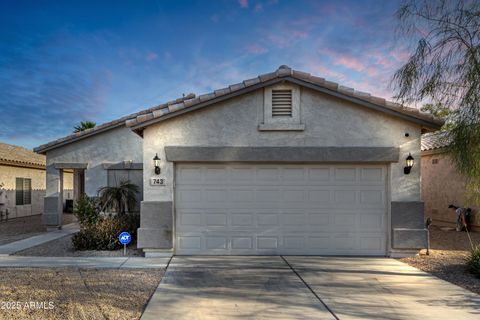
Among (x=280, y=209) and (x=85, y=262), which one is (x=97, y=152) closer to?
(x=85, y=262)

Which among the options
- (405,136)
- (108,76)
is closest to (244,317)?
(405,136)

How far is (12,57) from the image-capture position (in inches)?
500

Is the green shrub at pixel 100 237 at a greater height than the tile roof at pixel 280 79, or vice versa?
the tile roof at pixel 280 79

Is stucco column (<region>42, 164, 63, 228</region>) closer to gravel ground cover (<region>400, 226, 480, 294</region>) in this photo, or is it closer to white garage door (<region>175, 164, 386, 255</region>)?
white garage door (<region>175, 164, 386, 255</region>)

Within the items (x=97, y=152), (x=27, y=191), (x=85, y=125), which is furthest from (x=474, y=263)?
(x=85, y=125)

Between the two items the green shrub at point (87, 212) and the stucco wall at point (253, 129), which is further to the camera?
the green shrub at point (87, 212)

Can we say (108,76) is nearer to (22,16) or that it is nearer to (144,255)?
(22,16)

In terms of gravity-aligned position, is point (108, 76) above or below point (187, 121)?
above

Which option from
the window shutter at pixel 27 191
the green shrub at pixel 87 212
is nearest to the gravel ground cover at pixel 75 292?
the green shrub at pixel 87 212

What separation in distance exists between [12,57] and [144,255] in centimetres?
992

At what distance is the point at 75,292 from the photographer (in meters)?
5.62

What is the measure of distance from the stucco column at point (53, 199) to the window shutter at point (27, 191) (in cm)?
733

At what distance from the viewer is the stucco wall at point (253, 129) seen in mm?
8320

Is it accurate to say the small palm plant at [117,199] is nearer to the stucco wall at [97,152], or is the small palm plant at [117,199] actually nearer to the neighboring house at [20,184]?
the stucco wall at [97,152]
